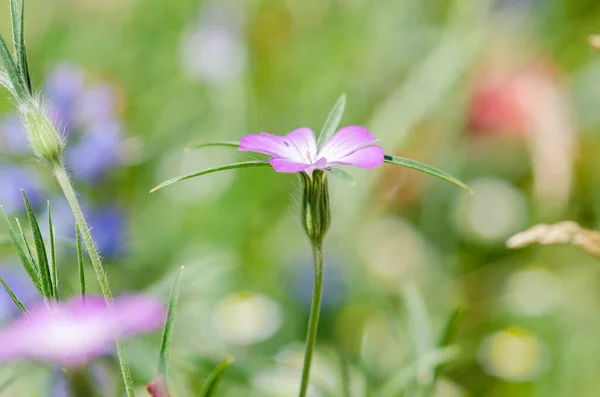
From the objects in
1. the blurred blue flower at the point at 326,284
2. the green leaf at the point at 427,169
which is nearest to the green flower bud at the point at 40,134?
the green leaf at the point at 427,169

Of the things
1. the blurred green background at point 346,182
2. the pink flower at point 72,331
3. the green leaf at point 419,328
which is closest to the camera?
the pink flower at point 72,331

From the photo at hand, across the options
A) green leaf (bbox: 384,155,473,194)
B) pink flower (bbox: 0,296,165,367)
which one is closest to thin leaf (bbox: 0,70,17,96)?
pink flower (bbox: 0,296,165,367)

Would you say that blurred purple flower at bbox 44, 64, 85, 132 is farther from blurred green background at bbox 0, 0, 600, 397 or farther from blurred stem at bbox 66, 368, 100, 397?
blurred stem at bbox 66, 368, 100, 397

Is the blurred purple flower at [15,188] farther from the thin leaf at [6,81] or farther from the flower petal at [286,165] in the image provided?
the flower petal at [286,165]

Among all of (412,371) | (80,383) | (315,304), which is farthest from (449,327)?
(80,383)

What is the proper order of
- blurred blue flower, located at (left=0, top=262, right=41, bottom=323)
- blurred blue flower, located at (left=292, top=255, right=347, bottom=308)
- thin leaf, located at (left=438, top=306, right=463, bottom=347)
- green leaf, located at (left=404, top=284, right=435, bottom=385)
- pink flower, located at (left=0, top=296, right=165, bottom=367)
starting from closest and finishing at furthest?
1. pink flower, located at (left=0, top=296, right=165, bottom=367)
2. thin leaf, located at (left=438, top=306, right=463, bottom=347)
3. green leaf, located at (left=404, top=284, right=435, bottom=385)
4. blurred blue flower, located at (left=0, top=262, right=41, bottom=323)
5. blurred blue flower, located at (left=292, top=255, right=347, bottom=308)

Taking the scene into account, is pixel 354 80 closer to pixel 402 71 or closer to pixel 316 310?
pixel 402 71

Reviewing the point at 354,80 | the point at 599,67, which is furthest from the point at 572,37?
the point at 354,80

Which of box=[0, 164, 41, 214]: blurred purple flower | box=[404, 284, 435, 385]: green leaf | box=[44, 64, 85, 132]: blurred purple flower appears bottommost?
box=[404, 284, 435, 385]: green leaf
